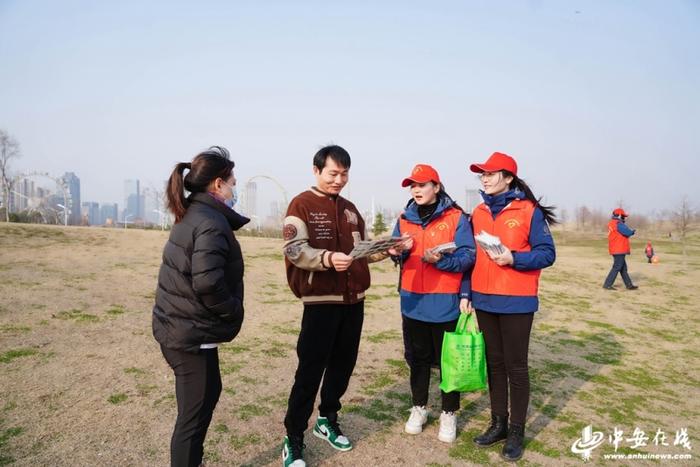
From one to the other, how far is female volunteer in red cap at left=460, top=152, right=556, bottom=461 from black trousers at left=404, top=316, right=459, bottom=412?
0.97 ft

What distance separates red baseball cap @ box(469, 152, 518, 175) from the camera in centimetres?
352

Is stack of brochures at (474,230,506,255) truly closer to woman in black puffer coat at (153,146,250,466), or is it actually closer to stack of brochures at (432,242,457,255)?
stack of brochures at (432,242,457,255)

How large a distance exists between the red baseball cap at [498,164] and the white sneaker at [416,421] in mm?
2120

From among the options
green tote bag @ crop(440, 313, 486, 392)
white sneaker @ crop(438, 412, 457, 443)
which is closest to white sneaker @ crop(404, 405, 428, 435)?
white sneaker @ crop(438, 412, 457, 443)

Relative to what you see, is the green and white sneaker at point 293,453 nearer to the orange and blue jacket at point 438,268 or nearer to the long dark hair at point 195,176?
the orange and blue jacket at point 438,268

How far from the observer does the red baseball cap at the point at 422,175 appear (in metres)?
3.66

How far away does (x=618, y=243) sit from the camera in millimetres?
12195

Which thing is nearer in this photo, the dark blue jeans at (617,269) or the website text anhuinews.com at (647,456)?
the website text anhuinews.com at (647,456)

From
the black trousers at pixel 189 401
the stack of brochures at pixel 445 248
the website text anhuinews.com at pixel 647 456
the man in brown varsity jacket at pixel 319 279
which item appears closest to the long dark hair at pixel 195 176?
the man in brown varsity jacket at pixel 319 279

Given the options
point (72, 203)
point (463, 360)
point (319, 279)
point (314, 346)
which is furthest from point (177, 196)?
point (72, 203)

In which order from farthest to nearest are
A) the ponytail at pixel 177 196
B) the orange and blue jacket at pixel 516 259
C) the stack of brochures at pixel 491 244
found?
the orange and blue jacket at pixel 516 259 → the stack of brochures at pixel 491 244 → the ponytail at pixel 177 196

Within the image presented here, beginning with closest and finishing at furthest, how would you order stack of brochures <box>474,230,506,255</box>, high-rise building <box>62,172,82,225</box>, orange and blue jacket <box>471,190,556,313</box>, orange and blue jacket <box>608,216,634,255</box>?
stack of brochures <box>474,230,506,255</box> → orange and blue jacket <box>471,190,556,313</box> → orange and blue jacket <box>608,216,634,255</box> → high-rise building <box>62,172,82,225</box>

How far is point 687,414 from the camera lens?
4539 millimetres

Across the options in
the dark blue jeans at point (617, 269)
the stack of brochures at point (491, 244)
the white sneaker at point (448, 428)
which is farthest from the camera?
the dark blue jeans at point (617, 269)
